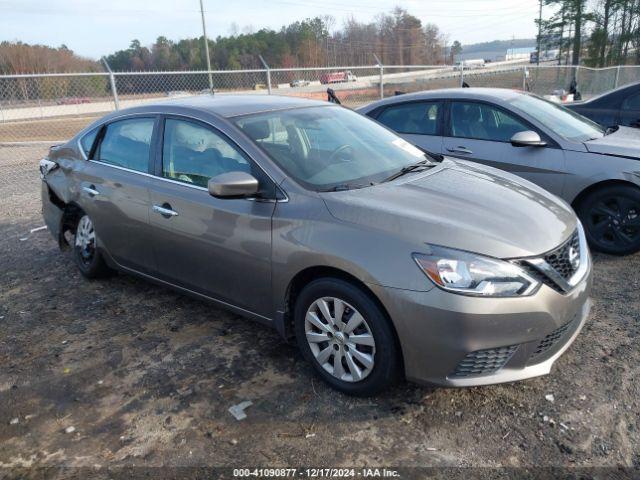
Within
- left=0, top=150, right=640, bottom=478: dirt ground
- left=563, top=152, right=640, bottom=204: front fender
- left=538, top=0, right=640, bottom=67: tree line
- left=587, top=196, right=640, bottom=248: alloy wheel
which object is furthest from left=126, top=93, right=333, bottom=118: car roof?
left=538, top=0, right=640, bottom=67: tree line

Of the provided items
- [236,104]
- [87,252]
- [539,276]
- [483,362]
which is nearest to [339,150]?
[236,104]

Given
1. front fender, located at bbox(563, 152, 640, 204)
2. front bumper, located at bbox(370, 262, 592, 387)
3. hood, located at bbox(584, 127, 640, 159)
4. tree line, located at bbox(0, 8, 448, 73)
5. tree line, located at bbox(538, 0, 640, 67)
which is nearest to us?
front bumper, located at bbox(370, 262, 592, 387)

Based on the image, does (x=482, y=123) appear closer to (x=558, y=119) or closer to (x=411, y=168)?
(x=558, y=119)

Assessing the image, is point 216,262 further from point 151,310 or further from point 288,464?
point 288,464

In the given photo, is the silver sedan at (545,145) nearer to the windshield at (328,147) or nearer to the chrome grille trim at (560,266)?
the windshield at (328,147)

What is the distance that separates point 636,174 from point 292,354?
11.6 feet

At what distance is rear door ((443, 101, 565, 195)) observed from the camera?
5.08 meters

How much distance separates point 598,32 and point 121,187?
152 feet

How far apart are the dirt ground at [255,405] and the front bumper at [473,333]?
289 mm

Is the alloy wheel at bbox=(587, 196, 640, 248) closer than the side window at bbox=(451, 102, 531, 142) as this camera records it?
Yes

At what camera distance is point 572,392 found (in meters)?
2.94

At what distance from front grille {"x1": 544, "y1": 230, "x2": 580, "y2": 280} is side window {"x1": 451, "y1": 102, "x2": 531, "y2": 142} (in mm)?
2657

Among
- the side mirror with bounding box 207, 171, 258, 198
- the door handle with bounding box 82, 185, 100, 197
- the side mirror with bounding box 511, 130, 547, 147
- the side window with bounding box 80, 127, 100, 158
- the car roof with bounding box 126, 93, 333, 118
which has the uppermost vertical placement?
the car roof with bounding box 126, 93, 333, 118

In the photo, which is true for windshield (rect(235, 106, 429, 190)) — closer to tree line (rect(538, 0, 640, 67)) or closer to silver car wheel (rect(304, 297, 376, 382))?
silver car wheel (rect(304, 297, 376, 382))
